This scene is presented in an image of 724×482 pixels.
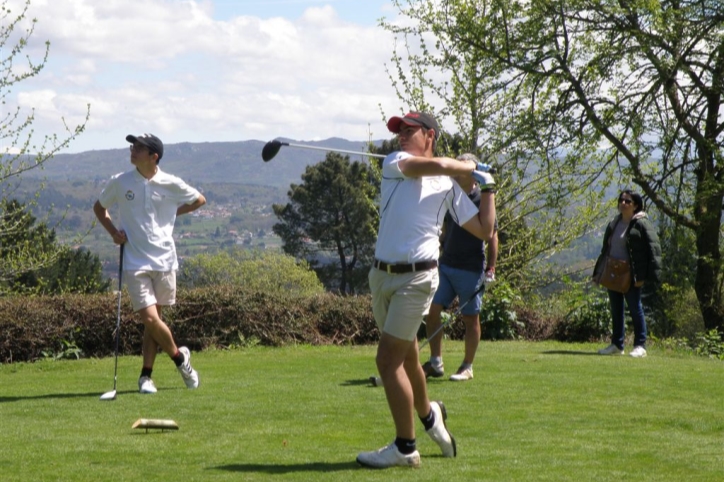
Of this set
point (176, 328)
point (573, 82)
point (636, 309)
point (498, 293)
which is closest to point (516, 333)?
point (498, 293)

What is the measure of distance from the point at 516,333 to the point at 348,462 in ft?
31.9

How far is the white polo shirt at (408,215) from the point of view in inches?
243

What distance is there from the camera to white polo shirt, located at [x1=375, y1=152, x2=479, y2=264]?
6.18m

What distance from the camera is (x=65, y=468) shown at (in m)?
6.17

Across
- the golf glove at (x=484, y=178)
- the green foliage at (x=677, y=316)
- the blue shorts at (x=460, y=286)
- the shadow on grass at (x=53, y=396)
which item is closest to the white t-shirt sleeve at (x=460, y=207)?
the golf glove at (x=484, y=178)

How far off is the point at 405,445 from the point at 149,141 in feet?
14.2

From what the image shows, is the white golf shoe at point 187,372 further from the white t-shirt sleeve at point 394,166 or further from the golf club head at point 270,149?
the white t-shirt sleeve at point 394,166

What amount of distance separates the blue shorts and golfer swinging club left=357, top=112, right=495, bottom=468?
11.5 ft

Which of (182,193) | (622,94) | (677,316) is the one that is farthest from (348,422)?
(677,316)

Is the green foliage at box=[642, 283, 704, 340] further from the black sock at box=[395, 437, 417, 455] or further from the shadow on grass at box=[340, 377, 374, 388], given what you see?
the black sock at box=[395, 437, 417, 455]

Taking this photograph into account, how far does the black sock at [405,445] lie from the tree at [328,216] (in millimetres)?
79279

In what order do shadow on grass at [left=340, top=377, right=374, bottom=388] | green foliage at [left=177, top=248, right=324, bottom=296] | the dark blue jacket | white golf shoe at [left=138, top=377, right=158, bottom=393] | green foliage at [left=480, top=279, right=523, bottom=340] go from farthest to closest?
green foliage at [left=177, top=248, right=324, bottom=296] → green foliage at [left=480, top=279, right=523, bottom=340] → the dark blue jacket → shadow on grass at [left=340, top=377, right=374, bottom=388] → white golf shoe at [left=138, top=377, right=158, bottom=393]

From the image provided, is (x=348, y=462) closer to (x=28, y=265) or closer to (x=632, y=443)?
(x=632, y=443)

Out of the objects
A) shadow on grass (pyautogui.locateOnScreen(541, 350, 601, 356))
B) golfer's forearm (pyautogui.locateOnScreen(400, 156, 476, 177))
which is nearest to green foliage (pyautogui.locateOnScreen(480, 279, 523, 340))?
shadow on grass (pyautogui.locateOnScreen(541, 350, 601, 356))
